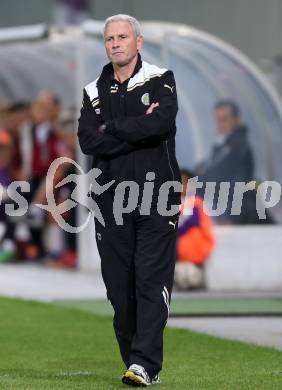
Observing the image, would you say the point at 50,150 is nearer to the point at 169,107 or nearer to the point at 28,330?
the point at 28,330

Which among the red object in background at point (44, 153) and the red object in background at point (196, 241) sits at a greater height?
the red object in background at point (44, 153)

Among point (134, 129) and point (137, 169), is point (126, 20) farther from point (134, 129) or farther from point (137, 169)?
point (137, 169)

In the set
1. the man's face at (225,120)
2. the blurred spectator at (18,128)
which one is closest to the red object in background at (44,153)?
the blurred spectator at (18,128)

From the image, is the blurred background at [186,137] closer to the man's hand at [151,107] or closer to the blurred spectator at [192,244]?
the blurred spectator at [192,244]

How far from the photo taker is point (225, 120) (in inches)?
698

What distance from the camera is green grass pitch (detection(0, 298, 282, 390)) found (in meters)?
8.60

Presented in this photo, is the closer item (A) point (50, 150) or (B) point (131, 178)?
(B) point (131, 178)

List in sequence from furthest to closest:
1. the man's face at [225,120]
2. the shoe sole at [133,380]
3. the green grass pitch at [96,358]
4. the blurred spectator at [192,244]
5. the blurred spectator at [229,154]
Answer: the man's face at [225,120]
the blurred spectator at [229,154]
the blurred spectator at [192,244]
the green grass pitch at [96,358]
the shoe sole at [133,380]

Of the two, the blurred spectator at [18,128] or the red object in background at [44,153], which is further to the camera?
the blurred spectator at [18,128]

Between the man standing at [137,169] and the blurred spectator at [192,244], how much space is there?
7.49m

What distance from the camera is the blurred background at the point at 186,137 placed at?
16.1m

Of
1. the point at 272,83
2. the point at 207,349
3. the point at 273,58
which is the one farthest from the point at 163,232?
the point at 273,58

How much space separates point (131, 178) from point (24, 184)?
41.1ft

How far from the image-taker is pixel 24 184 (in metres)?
20.7
